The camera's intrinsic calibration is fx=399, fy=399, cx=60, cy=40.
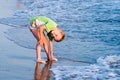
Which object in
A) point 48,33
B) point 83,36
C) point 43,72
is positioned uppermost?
point 48,33

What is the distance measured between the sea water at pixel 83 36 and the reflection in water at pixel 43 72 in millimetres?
134

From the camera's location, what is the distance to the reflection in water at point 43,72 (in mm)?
6752

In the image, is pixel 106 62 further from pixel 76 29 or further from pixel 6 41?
pixel 76 29

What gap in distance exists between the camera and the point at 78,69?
24.2 feet

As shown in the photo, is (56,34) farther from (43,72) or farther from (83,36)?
(83,36)

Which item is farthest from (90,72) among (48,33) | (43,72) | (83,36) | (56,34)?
(83,36)

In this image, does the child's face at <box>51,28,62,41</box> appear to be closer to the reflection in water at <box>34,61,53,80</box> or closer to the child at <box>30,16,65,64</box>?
the child at <box>30,16,65,64</box>

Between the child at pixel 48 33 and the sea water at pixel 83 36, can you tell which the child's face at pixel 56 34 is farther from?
the sea water at pixel 83 36

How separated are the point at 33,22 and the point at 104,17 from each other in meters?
6.90

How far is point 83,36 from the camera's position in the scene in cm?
1088

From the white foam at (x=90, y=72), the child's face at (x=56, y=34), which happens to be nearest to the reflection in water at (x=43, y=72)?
the white foam at (x=90, y=72)

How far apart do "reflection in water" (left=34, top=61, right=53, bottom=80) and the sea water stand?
0.13 metres

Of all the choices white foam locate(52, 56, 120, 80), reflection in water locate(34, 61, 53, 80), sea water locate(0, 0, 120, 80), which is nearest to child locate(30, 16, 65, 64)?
reflection in water locate(34, 61, 53, 80)

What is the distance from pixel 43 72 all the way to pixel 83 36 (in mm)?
3938
